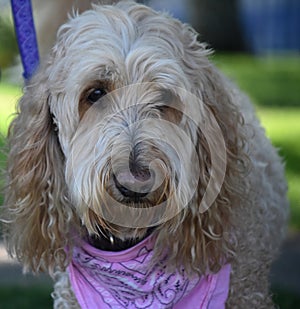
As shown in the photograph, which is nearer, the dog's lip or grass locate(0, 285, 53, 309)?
the dog's lip

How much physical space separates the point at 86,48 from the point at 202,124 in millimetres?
533

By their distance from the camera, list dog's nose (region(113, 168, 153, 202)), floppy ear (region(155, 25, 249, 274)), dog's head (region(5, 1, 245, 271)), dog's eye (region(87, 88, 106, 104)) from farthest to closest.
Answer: floppy ear (region(155, 25, 249, 274)) → dog's eye (region(87, 88, 106, 104)) → dog's head (region(5, 1, 245, 271)) → dog's nose (region(113, 168, 153, 202))

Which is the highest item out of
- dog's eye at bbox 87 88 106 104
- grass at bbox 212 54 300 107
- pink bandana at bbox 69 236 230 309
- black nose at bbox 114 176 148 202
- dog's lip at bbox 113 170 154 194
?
grass at bbox 212 54 300 107

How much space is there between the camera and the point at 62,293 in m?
4.25

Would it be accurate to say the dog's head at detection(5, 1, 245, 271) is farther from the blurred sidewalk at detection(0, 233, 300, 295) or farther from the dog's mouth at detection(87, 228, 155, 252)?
the blurred sidewalk at detection(0, 233, 300, 295)

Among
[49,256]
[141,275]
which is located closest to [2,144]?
[49,256]

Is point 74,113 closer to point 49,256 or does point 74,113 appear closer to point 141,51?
point 141,51

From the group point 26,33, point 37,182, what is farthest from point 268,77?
point 37,182

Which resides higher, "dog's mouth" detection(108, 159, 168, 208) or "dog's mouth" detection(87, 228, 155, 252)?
"dog's mouth" detection(108, 159, 168, 208)

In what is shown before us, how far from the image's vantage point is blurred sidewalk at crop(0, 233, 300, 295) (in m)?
6.40

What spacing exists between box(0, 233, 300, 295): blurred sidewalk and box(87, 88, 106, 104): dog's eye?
2.77 meters

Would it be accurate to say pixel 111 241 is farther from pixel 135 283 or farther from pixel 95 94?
pixel 95 94

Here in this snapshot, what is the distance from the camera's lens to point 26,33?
14.4 feet

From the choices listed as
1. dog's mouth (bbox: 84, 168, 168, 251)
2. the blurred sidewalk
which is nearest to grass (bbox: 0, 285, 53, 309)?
the blurred sidewalk
